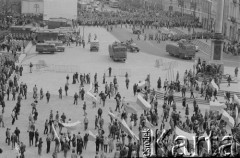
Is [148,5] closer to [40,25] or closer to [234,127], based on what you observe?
[40,25]

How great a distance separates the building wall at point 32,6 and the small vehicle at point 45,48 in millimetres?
35389

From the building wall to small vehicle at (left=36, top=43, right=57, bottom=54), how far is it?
3539 cm

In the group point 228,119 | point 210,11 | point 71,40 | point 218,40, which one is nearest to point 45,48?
point 71,40

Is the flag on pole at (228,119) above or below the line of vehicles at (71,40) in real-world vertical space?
below

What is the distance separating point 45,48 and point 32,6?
3667 cm

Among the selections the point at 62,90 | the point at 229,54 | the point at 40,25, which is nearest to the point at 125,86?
the point at 62,90

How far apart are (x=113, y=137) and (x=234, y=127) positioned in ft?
Result: 23.5

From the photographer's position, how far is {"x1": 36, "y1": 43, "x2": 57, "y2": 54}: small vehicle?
235ft

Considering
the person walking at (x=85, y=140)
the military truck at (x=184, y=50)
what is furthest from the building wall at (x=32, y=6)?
the person walking at (x=85, y=140)

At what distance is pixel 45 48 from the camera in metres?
72.0

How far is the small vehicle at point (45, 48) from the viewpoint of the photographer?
71.8 m

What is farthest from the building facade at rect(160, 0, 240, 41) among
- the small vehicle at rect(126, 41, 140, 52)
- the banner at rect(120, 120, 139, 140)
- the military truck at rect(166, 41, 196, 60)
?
the banner at rect(120, 120, 139, 140)
